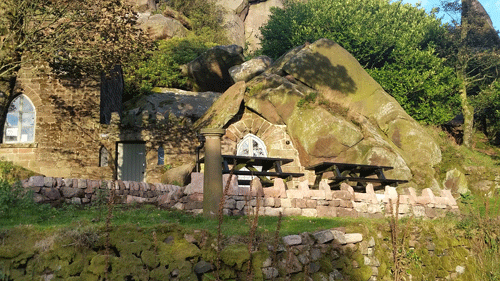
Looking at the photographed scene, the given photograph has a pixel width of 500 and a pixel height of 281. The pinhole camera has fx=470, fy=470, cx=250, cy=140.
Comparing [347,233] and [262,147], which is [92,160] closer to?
[262,147]

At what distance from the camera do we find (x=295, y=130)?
1917cm

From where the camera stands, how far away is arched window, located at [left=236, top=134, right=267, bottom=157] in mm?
19125

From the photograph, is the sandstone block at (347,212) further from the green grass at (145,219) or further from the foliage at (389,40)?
the foliage at (389,40)

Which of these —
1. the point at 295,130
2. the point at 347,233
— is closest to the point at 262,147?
the point at 295,130

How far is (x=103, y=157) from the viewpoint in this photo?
18.4 meters

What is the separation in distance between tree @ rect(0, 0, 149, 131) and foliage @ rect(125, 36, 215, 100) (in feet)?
36.2

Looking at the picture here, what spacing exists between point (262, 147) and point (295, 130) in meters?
1.53

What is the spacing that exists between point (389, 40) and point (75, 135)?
66.6ft

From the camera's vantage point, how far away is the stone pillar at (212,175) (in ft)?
31.7

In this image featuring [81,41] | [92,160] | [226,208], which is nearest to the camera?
[226,208]

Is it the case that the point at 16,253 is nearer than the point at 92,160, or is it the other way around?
the point at 16,253

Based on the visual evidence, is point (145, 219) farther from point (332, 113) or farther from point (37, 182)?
point (332, 113)

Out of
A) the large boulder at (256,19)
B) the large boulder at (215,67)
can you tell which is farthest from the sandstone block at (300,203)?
the large boulder at (256,19)

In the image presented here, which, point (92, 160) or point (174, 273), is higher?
point (92, 160)
